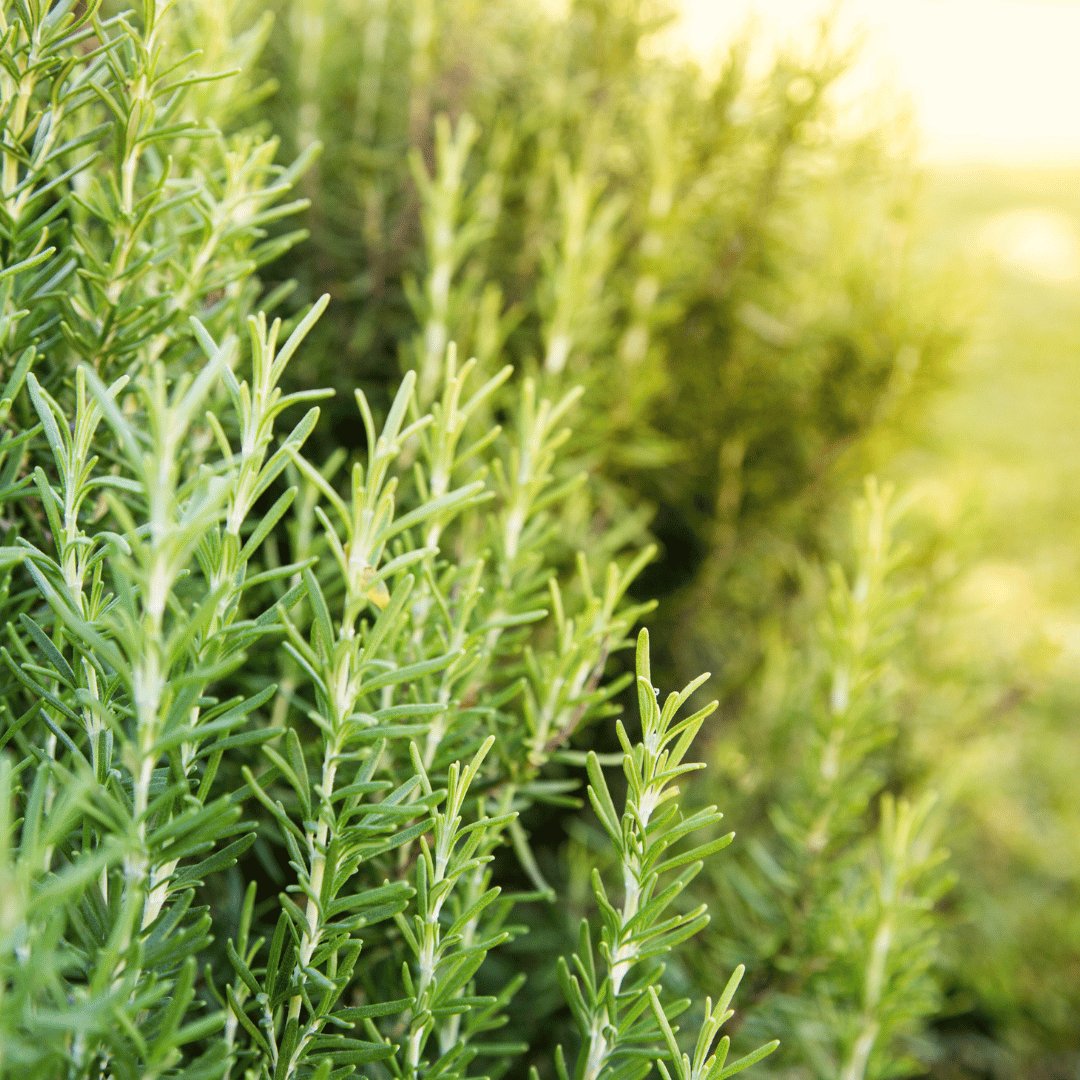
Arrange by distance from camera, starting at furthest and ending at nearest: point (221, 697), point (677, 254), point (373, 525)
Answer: point (677, 254), point (221, 697), point (373, 525)

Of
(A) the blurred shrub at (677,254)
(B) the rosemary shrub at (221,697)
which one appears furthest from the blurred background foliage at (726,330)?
(B) the rosemary shrub at (221,697)

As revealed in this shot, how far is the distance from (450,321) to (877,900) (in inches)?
19.8

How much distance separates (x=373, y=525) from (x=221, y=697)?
0.26 m

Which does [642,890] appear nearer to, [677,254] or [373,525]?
[373,525]

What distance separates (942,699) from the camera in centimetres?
95

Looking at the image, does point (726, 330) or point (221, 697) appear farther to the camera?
point (726, 330)

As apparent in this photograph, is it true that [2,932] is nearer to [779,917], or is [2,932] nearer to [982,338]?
[779,917]

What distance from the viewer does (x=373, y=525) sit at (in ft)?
1.19

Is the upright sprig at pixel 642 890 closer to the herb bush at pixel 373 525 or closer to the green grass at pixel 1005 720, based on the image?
the herb bush at pixel 373 525

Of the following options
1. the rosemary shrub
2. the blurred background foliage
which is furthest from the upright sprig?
the blurred background foliage

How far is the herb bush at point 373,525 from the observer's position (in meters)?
0.33

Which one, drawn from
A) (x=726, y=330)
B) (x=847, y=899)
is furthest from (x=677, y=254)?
(x=847, y=899)

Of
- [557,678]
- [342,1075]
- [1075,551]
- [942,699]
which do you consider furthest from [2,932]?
[1075,551]

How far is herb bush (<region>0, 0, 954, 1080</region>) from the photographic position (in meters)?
0.33
